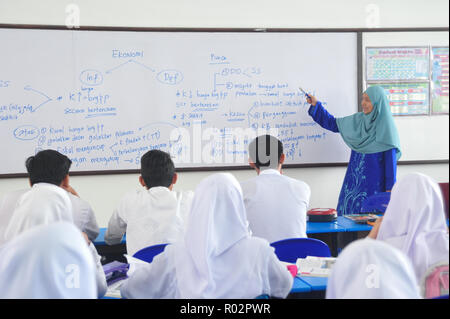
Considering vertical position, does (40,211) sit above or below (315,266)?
above

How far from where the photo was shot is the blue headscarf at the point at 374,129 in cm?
443

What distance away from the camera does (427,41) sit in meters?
4.96

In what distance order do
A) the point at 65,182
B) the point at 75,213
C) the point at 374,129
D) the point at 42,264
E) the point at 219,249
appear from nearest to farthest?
the point at 42,264 → the point at 219,249 → the point at 75,213 → the point at 65,182 → the point at 374,129

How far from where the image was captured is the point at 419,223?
81.9 inches

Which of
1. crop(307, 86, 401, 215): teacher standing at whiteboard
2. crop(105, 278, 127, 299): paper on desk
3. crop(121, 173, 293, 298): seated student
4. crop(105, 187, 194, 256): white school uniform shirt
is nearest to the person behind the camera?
crop(121, 173, 293, 298): seated student

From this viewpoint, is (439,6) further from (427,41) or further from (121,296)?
(121,296)

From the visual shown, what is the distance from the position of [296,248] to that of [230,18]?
2.71 m

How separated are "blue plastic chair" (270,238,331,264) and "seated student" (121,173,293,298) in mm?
537

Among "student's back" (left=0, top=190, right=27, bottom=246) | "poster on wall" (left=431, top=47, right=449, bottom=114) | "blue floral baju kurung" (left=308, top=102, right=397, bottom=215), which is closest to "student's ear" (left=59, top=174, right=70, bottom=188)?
"student's back" (left=0, top=190, right=27, bottom=246)

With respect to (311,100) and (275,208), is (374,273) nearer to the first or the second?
(275,208)

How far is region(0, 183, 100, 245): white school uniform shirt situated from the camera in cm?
268

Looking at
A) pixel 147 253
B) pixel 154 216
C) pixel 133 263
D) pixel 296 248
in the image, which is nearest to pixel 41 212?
pixel 133 263

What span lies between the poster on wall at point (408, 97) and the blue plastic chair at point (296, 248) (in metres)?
2.71

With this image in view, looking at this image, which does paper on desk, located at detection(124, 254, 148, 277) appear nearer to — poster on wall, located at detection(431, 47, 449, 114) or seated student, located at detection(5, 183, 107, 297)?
seated student, located at detection(5, 183, 107, 297)
